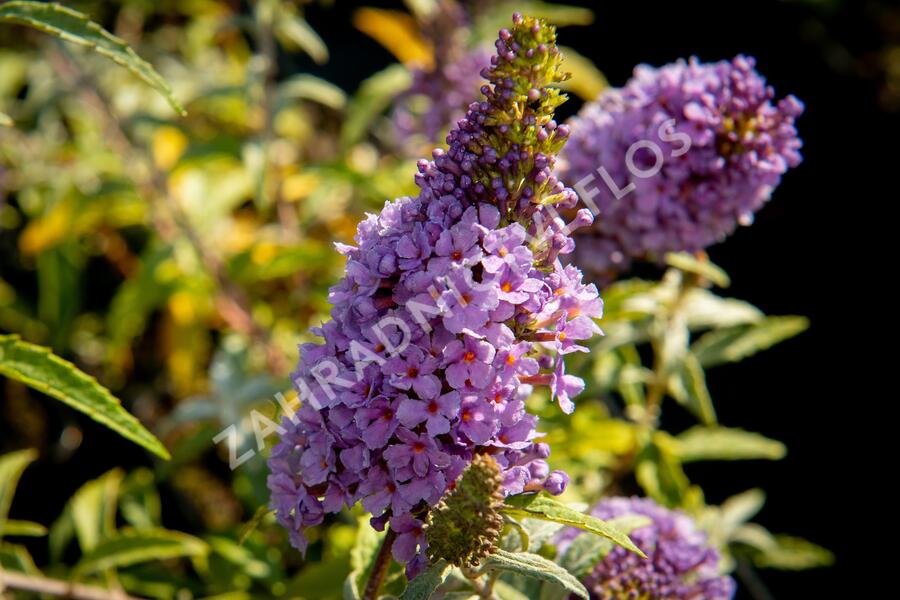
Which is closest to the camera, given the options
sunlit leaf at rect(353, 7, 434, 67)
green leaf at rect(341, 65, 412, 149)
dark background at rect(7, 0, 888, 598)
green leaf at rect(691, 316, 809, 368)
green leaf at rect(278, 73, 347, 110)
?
green leaf at rect(691, 316, 809, 368)

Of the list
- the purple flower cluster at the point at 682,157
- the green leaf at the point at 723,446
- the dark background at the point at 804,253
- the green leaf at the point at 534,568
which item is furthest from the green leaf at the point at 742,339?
the green leaf at the point at 534,568

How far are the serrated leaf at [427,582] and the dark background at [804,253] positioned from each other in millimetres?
2614

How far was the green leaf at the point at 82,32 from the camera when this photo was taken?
6.43ft

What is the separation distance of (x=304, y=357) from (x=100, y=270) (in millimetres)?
3567

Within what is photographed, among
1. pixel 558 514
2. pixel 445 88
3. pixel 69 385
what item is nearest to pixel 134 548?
pixel 69 385

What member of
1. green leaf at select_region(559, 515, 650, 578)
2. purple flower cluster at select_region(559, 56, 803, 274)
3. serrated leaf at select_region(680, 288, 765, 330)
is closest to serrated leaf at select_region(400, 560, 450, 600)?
green leaf at select_region(559, 515, 650, 578)

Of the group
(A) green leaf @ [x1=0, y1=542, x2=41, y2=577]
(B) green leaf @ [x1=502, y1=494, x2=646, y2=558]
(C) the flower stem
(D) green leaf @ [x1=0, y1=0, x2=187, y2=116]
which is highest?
(D) green leaf @ [x1=0, y1=0, x2=187, y2=116]

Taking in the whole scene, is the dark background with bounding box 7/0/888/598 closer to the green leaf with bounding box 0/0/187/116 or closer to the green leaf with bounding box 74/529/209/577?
the green leaf with bounding box 74/529/209/577

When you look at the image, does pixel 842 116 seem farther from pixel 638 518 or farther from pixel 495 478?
pixel 495 478

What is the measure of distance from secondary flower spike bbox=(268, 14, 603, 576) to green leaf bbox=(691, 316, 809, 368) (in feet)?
5.51

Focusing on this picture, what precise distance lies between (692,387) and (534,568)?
158cm

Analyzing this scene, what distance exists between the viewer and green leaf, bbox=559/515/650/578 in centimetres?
205

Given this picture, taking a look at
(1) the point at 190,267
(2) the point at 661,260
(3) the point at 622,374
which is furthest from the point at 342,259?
(2) the point at 661,260

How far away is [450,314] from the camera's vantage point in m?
1.58
